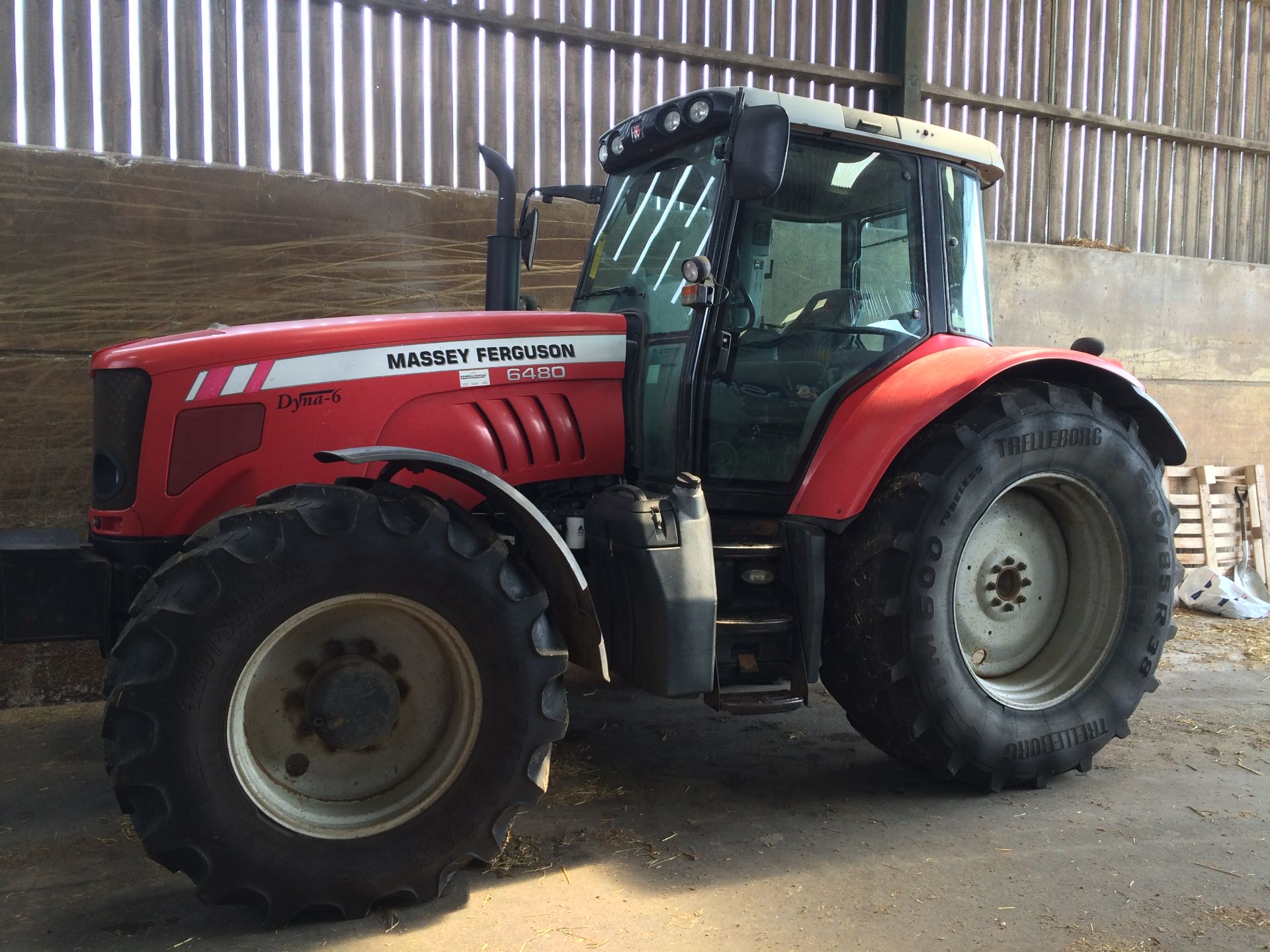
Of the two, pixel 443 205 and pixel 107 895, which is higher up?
pixel 443 205

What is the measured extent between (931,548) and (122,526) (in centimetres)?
247

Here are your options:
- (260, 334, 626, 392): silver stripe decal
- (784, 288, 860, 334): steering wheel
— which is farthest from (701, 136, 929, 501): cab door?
(260, 334, 626, 392): silver stripe decal

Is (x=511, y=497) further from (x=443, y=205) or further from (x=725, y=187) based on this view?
(x=443, y=205)

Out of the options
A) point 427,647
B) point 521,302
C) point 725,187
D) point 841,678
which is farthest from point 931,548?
point 521,302

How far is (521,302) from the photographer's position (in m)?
4.67

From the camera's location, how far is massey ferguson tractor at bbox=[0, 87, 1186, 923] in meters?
2.49

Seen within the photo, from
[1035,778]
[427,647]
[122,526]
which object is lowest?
[1035,778]

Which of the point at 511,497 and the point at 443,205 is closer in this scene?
the point at 511,497

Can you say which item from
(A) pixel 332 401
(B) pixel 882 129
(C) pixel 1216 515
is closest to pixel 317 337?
(A) pixel 332 401

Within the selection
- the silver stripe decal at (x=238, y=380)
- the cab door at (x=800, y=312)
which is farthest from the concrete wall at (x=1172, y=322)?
the silver stripe decal at (x=238, y=380)

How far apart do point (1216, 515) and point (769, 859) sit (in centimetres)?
567

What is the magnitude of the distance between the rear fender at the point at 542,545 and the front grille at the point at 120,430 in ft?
2.28

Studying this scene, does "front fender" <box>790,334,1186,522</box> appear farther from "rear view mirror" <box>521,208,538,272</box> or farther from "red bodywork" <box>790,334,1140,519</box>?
"rear view mirror" <box>521,208,538,272</box>

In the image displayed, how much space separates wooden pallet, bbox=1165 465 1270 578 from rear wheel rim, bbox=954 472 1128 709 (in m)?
3.82
